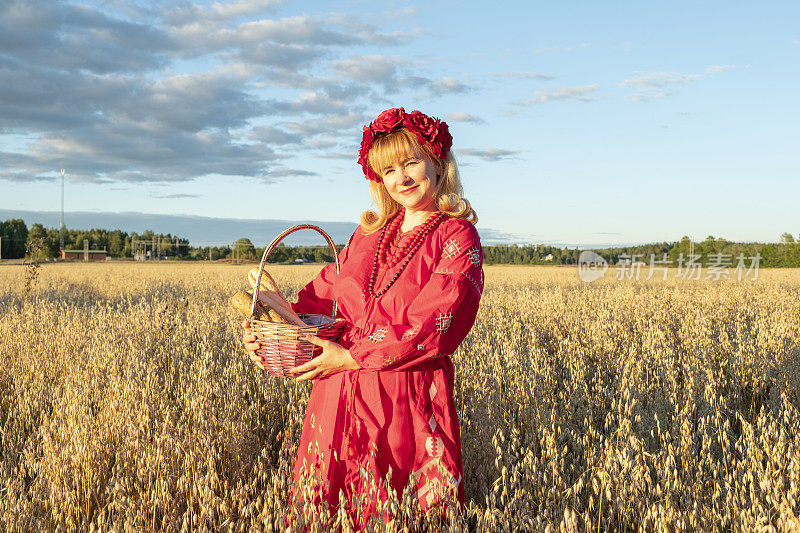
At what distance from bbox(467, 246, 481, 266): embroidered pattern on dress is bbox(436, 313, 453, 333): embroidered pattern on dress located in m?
0.23

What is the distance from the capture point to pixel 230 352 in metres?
4.62

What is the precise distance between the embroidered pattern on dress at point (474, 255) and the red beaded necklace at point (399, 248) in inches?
8.0

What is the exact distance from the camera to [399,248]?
2.02m

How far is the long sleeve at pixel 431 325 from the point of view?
166cm

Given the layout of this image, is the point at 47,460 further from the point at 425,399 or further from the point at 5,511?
the point at 425,399

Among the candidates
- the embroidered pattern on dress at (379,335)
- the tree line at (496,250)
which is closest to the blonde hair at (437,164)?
the embroidered pattern on dress at (379,335)

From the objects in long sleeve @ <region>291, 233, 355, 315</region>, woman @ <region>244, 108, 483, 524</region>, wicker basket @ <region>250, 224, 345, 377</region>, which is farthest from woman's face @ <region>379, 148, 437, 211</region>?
wicker basket @ <region>250, 224, 345, 377</region>

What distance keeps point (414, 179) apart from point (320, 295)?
2.30ft

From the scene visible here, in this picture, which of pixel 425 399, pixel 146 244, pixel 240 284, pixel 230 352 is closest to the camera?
pixel 425 399

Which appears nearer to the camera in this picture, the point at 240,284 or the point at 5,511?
the point at 5,511

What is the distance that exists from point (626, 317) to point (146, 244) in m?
73.7

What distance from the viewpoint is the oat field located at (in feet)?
6.44

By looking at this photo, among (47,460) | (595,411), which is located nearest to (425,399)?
(47,460)

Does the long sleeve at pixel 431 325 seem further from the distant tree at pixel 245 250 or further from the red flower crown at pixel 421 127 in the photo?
the distant tree at pixel 245 250
